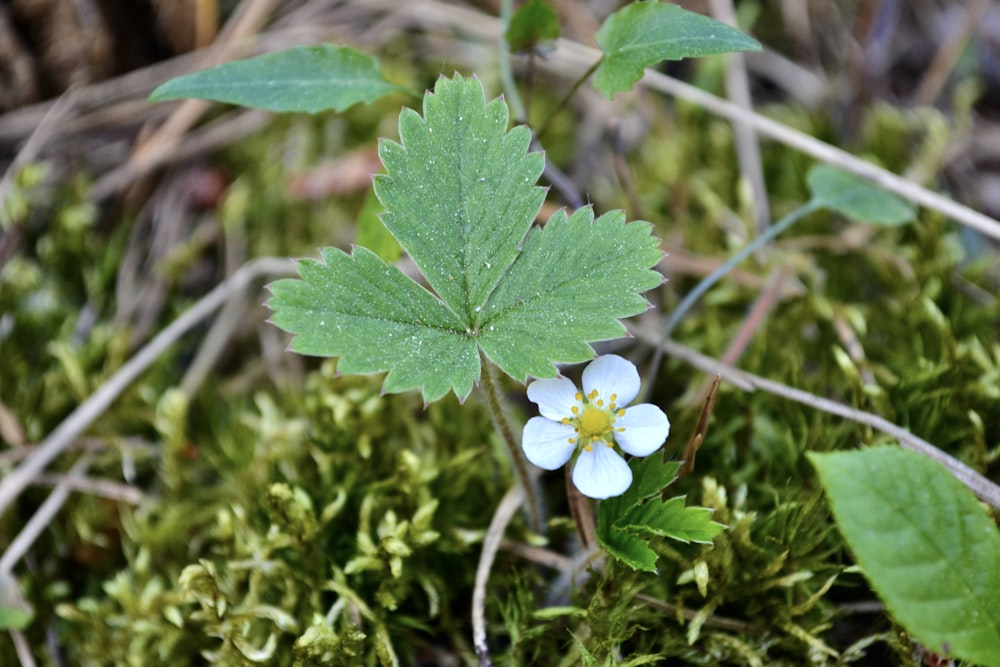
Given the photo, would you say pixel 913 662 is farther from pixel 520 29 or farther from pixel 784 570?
pixel 520 29

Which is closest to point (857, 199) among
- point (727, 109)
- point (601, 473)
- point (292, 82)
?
point (727, 109)

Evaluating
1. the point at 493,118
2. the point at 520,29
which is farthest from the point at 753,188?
the point at 493,118

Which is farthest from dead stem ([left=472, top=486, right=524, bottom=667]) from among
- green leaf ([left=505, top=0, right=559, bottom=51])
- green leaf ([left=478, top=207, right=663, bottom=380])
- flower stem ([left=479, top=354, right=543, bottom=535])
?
green leaf ([left=505, top=0, right=559, bottom=51])

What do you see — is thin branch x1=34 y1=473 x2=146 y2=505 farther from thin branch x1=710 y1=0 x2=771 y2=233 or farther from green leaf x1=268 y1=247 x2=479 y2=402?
thin branch x1=710 y1=0 x2=771 y2=233

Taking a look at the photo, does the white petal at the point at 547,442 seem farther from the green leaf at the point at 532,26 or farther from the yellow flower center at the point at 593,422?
the green leaf at the point at 532,26

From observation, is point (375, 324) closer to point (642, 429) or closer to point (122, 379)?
point (642, 429)

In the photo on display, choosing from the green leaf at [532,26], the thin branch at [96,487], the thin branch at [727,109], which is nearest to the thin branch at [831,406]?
the thin branch at [727,109]
